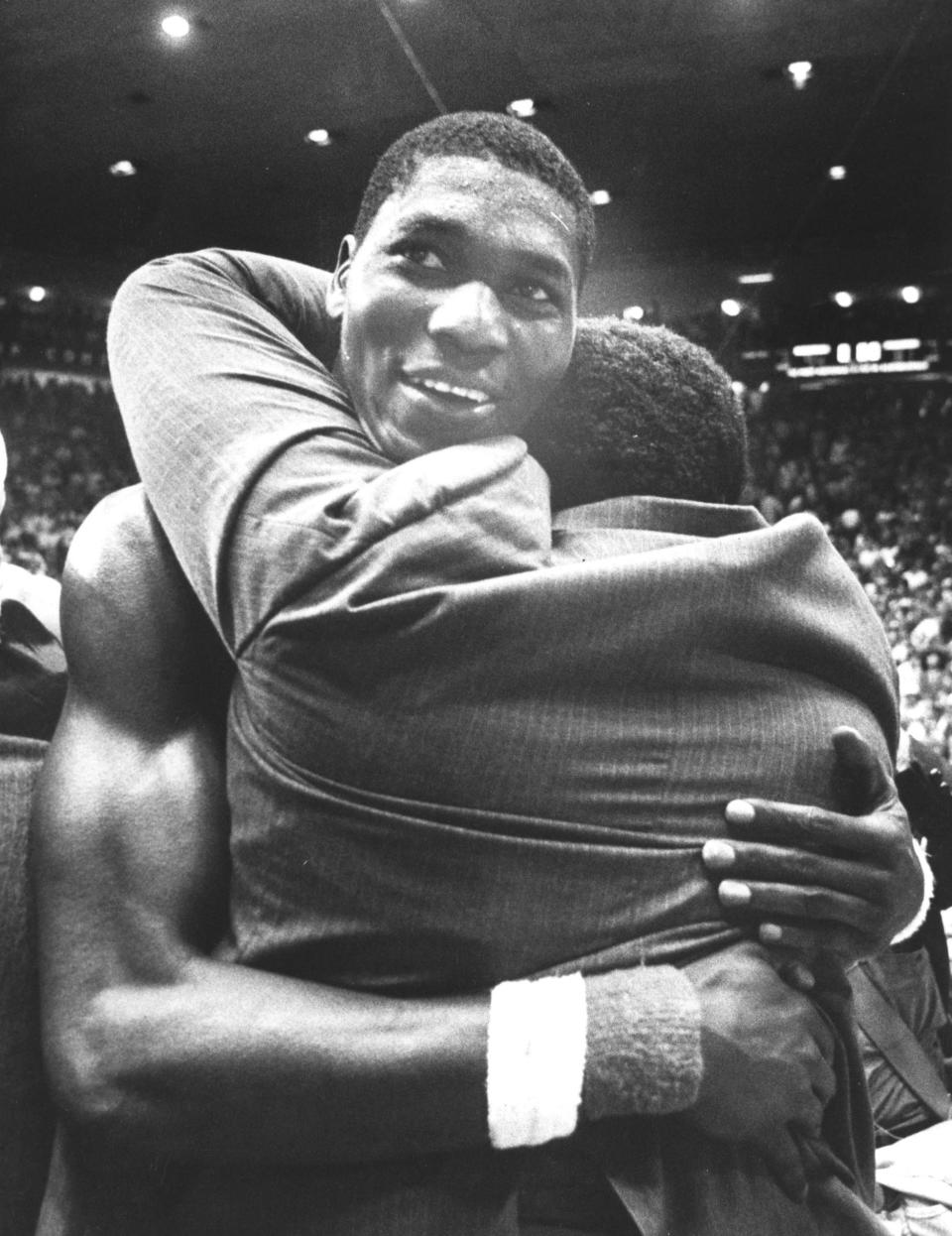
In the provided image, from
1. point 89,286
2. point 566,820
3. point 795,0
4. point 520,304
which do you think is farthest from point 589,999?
point 89,286

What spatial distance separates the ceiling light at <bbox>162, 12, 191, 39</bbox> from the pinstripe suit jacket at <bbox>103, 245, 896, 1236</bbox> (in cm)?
634

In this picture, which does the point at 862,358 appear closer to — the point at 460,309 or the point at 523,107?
the point at 523,107

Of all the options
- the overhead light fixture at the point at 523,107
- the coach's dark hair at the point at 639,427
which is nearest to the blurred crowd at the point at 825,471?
the overhead light fixture at the point at 523,107

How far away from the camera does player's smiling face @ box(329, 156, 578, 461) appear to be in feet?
3.07

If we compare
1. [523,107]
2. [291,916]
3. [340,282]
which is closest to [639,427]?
[340,282]

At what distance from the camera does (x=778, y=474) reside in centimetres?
1130

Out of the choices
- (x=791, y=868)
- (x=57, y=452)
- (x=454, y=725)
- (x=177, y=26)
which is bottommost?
(x=57, y=452)

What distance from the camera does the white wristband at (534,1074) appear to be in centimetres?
76

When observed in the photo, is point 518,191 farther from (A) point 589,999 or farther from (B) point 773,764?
(A) point 589,999

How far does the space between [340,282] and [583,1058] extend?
65 centimetres

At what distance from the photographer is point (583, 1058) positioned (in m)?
0.77

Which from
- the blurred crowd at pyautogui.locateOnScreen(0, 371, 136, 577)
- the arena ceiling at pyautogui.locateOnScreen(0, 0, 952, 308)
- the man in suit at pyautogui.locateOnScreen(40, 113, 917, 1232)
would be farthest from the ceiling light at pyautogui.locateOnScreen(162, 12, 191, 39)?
the man in suit at pyautogui.locateOnScreen(40, 113, 917, 1232)

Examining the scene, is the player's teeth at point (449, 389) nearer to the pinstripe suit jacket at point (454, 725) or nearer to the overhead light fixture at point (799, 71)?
the pinstripe suit jacket at point (454, 725)

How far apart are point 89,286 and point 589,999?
10.4 m
